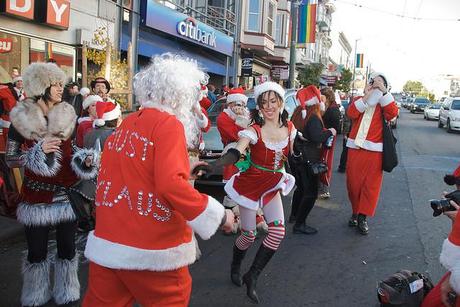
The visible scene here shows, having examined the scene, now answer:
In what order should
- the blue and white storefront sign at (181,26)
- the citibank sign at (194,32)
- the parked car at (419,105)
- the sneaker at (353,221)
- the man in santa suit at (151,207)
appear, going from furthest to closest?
the parked car at (419,105)
the citibank sign at (194,32)
the blue and white storefront sign at (181,26)
the sneaker at (353,221)
the man in santa suit at (151,207)

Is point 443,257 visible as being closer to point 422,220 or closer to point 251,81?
point 422,220

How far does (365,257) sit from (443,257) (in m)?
2.64

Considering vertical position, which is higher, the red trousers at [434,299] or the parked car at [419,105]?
the parked car at [419,105]

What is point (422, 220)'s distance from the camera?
624cm

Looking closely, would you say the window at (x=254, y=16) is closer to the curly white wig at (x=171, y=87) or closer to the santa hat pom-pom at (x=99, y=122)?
the santa hat pom-pom at (x=99, y=122)

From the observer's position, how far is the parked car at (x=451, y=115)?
21062 mm

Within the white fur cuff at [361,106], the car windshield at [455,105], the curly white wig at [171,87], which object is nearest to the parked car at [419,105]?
the car windshield at [455,105]

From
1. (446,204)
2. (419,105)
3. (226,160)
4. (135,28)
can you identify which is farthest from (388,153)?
(419,105)

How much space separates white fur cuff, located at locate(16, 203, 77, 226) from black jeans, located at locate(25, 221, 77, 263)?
0.05 metres

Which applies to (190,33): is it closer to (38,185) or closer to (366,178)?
(366,178)

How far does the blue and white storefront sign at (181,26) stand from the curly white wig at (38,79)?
12.1 m

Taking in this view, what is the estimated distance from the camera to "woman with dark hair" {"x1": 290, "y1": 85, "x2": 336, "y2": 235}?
5414 mm

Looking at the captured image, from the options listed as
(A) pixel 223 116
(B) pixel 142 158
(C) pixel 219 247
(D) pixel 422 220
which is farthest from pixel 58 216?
(D) pixel 422 220

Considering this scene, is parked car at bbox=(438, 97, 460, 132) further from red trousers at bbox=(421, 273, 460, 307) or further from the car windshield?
red trousers at bbox=(421, 273, 460, 307)
